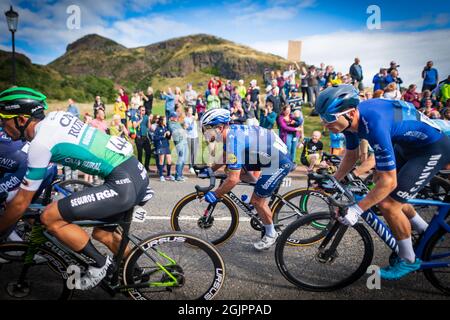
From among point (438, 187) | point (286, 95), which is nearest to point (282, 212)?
point (438, 187)

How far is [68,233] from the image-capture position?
2.57 metres

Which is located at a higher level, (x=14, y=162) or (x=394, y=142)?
(x=394, y=142)

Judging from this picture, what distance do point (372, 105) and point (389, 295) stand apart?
192 centimetres

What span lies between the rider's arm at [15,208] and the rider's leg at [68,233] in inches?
6.8

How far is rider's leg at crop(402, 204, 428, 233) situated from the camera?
3.22 m

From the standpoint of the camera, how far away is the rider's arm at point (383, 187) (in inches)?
106

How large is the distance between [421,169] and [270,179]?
1.63 meters

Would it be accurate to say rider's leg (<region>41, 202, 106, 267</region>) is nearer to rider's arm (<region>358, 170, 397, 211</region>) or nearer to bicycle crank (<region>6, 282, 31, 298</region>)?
bicycle crank (<region>6, 282, 31, 298</region>)

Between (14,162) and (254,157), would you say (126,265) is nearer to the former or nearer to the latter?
(254,157)

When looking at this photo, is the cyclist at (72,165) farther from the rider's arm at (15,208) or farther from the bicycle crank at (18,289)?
the bicycle crank at (18,289)

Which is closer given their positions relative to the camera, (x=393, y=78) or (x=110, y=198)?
(x=110, y=198)

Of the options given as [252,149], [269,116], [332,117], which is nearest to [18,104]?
[252,149]

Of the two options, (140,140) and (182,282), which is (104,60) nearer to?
(140,140)
